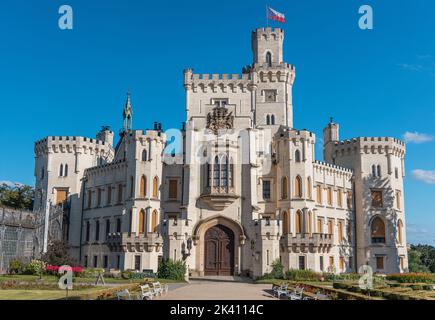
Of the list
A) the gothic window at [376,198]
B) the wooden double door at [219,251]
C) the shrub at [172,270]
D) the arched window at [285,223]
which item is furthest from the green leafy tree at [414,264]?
the shrub at [172,270]

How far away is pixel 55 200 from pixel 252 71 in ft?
94.8

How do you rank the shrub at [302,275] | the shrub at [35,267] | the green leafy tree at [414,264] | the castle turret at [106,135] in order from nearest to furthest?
the shrub at [35,267]
the shrub at [302,275]
the green leafy tree at [414,264]
the castle turret at [106,135]

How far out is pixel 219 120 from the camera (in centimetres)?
5309

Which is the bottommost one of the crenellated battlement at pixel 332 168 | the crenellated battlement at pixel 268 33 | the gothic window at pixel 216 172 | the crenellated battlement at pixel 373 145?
the gothic window at pixel 216 172

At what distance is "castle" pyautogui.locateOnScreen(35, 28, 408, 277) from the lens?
165 feet

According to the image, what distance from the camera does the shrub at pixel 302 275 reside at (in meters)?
45.0

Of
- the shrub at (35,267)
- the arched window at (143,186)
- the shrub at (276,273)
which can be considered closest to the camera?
the shrub at (35,267)

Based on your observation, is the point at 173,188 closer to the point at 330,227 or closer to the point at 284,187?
the point at 284,187

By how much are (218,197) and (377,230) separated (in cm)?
2261

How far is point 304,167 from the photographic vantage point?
5338 cm

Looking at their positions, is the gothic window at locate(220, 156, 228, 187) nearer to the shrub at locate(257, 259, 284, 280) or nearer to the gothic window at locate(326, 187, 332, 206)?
the shrub at locate(257, 259, 284, 280)

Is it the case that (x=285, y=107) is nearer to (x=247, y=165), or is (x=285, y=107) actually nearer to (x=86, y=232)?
(x=247, y=165)

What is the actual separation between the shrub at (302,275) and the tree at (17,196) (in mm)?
39349

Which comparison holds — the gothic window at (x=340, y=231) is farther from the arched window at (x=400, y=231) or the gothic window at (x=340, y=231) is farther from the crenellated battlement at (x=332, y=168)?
the arched window at (x=400, y=231)
